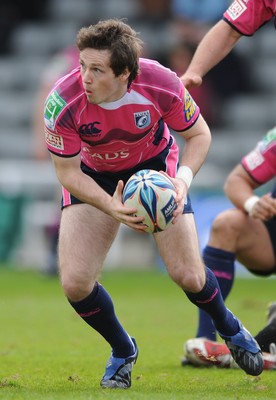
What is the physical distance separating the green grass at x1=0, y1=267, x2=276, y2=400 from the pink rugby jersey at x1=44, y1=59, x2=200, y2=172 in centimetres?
124

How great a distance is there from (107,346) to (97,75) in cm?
280

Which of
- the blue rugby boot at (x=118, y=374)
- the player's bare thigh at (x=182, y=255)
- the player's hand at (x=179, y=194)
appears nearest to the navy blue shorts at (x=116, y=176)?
the player's bare thigh at (x=182, y=255)

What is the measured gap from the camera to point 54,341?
27.5 ft

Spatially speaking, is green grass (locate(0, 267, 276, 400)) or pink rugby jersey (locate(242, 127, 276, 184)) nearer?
green grass (locate(0, 267, 276, 400))

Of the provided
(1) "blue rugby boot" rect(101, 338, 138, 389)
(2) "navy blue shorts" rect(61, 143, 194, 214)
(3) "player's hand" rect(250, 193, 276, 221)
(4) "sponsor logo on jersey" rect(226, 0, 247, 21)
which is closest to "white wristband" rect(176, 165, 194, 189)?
(2) "navy blue shorts" rect(61, 143, 194, 214)

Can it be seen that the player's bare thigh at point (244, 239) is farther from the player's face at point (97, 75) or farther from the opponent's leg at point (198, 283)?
the player's face at point (97, 75)

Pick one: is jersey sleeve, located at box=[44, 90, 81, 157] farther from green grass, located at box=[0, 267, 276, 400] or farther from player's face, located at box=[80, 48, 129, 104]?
green grass, located at box=[0, 267, 276, 400]

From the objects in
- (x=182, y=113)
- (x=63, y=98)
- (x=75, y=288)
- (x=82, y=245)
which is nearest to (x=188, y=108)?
(x=182, y=113)

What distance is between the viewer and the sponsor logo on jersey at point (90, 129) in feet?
20.0

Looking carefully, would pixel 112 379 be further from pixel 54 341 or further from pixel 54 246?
pixel 54 246

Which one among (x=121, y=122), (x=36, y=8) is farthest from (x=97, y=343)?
(x=36, y=8)

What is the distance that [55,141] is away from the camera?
6.07 metres

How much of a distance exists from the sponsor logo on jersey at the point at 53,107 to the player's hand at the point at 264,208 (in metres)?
1.88

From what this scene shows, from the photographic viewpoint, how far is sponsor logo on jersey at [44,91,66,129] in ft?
19.7
